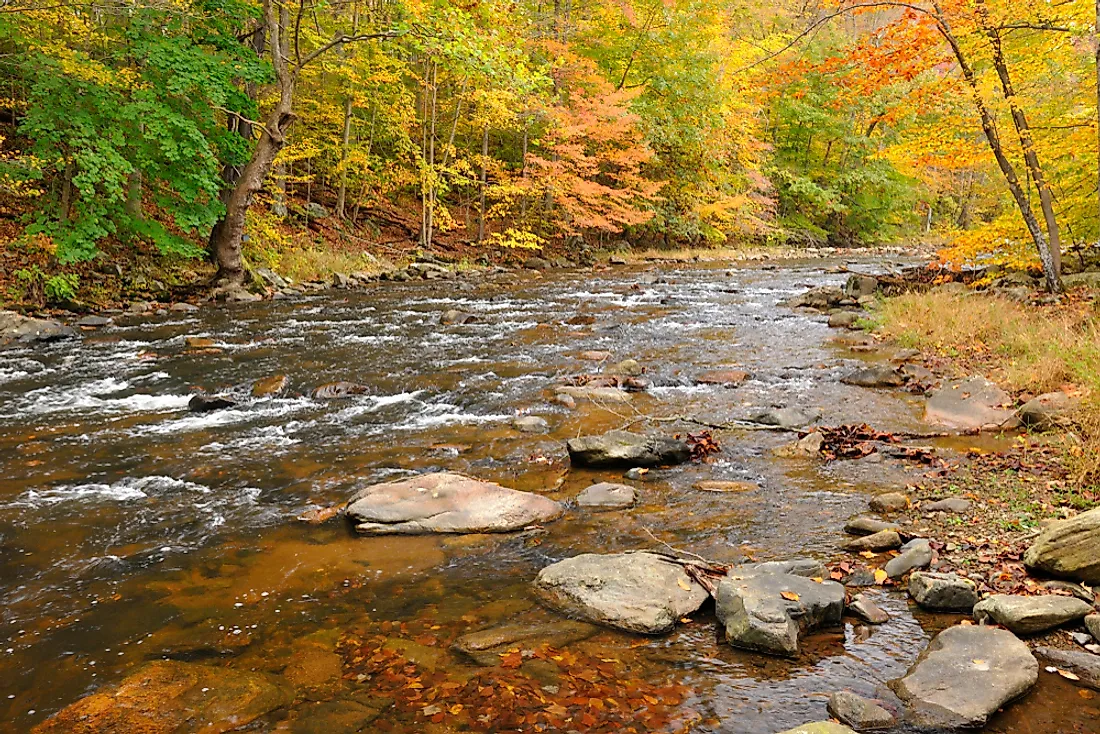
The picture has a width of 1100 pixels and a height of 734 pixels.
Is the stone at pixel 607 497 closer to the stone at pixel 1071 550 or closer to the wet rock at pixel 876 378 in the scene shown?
the stone at pixel 1071 550

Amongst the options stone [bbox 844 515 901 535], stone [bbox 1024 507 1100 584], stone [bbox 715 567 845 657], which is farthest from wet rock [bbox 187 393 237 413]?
stone [bbox 1024 507 1100 584]

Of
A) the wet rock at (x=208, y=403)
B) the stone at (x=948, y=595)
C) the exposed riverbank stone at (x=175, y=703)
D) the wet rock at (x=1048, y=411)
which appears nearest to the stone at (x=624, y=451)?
the stone at (x=948, y=595)

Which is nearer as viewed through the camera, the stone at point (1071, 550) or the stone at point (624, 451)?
the stone at point (1071, 550)

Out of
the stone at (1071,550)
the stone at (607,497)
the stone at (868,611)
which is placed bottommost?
the stone at (607,497)

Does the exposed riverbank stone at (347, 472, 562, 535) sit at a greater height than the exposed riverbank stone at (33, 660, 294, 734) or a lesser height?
greater

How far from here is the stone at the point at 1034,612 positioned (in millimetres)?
2904

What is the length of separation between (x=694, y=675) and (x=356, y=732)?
1381 millimetres

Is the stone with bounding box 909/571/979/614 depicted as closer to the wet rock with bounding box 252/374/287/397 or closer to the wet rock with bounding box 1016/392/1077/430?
the wet rock with bounding box 1016/392/1077/430

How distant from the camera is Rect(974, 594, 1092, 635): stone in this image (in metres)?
2.90

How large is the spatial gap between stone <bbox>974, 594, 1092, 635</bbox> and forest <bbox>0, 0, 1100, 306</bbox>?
5.47 metres

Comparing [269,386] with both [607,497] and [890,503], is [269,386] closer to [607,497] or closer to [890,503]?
[607,497]

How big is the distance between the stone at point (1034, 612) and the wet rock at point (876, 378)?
16.1 ft

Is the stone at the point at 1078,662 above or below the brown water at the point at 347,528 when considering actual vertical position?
above

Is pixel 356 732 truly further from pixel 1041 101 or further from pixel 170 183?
pixel 170 183
